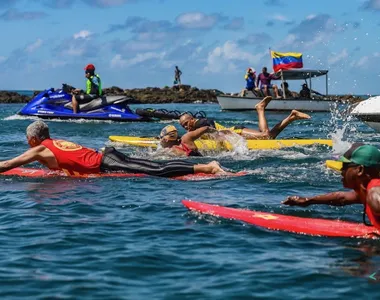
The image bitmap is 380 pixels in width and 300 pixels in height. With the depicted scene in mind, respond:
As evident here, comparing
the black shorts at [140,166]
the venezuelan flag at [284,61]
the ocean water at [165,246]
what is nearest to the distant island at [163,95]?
the venezuelan flag at [284,61]

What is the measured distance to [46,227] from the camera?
26.5 feet

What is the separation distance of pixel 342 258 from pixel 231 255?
107 centimetres

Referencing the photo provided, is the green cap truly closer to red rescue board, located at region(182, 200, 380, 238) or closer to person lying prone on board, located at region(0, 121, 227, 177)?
red rescue board, located at region(182, 200, 380, 238)

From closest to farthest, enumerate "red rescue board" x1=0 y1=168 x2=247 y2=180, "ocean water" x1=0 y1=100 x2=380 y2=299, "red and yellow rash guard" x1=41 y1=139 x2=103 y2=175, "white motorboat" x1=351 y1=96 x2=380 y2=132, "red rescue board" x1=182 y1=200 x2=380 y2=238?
"ocean water" x1=0 y1=100 x2=380 y2=299 < "red rescue board" x1=182 y1=200 x2=380 y2=238 < "red and yellow rash guard" x1=41 y1=139 x2=103 y2=175 < "red rescue board" x1=0 y1=168 x2=247 y2=180 < "white motorboat" x1=351 y1=96 x2=380 y2=132

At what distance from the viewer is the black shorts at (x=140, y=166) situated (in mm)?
11562

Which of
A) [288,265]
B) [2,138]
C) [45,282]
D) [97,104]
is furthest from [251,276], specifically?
[97,104]

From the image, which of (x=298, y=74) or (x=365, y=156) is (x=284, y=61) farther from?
(x=365, y=156)

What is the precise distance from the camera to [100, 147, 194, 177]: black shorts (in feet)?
37.9

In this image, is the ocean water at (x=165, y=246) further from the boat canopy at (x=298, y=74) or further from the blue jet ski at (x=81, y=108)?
the boat canopy at (x=298, y=74)

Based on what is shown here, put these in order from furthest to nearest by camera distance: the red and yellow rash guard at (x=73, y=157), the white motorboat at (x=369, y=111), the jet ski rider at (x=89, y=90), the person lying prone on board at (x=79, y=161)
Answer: the jet ski rider at (x=89, y=90) → the white motorboat at (x=369, y=111) → the red and yellow rash guard at (x=73, y=157) → the person lying prone on board at (x=79, y=161)

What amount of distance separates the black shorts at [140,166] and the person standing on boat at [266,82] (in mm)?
22586

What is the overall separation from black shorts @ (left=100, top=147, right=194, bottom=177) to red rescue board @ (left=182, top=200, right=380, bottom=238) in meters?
3.03

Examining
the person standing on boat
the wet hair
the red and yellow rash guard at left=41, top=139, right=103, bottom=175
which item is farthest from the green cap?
the person standing on boat

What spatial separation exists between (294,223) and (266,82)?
27.5 metres
